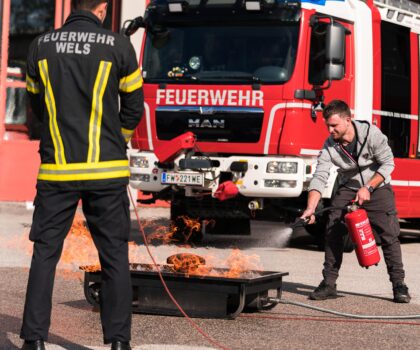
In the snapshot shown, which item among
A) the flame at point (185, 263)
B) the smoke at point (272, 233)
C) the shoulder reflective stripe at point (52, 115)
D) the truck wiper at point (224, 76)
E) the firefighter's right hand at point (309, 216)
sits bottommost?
the smoke at point (272, 233)

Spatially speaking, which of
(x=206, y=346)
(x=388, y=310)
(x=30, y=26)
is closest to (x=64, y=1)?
(x=30, y=26)

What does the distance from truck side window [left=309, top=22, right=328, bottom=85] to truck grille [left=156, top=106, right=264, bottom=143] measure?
770mm

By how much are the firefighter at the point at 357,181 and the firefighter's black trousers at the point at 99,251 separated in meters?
3.17

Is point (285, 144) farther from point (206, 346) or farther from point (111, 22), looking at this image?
point (111, 22)

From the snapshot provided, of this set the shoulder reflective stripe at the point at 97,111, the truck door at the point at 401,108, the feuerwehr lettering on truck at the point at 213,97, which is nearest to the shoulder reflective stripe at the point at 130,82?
the shoulder reflective stripe at the point at 97,111

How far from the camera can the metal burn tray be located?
7605 millimetres

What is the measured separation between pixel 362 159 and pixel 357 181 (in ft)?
0.84

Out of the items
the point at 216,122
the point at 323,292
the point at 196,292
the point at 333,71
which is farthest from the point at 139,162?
the point at 196,292

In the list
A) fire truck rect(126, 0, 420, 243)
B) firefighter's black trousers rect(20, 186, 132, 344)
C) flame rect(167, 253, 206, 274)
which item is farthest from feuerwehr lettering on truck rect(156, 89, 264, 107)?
firefighter's black trousers rect(20, 186, 132, 344)

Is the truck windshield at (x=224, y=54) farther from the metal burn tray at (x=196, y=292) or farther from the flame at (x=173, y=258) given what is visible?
the metal burn tray at (x=196, y=292)

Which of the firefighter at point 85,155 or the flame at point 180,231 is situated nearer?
the firefighter at point 85,155

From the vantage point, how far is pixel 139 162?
13711mm

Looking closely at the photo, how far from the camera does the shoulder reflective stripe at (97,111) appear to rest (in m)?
5.80

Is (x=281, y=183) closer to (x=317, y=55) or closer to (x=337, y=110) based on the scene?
(x=317, y=55)
